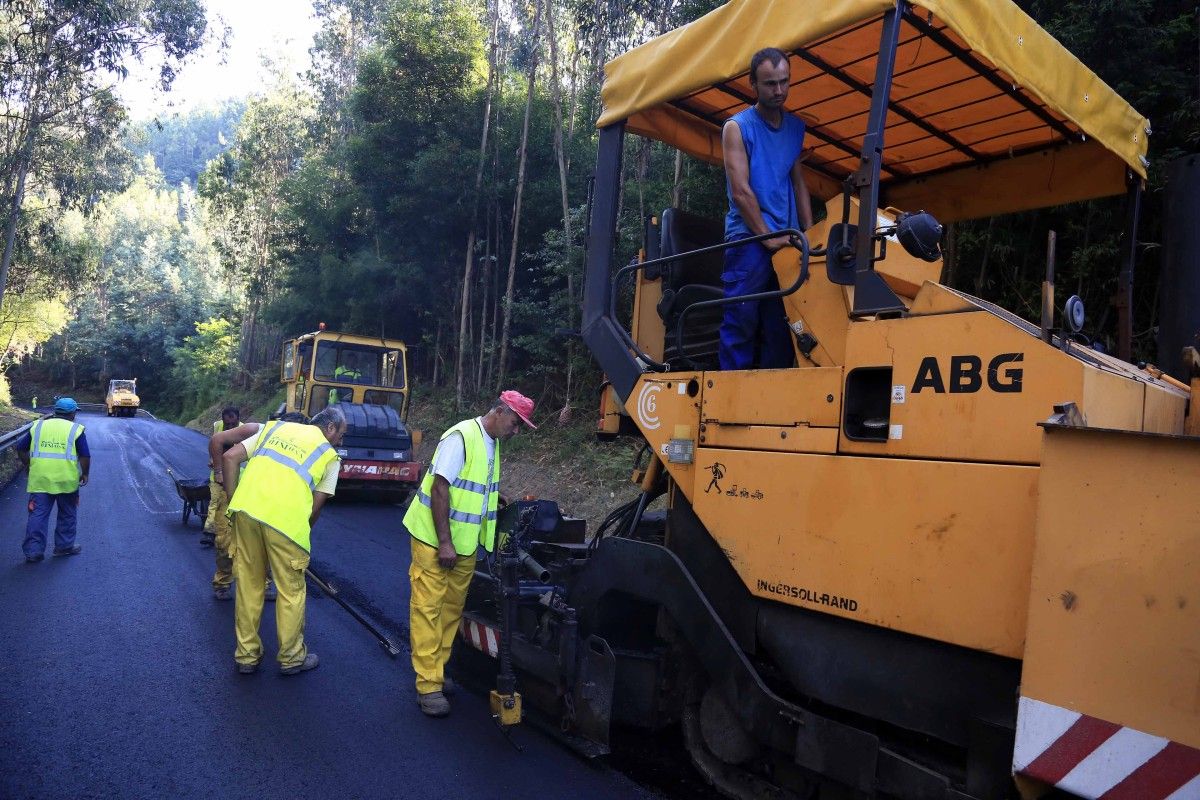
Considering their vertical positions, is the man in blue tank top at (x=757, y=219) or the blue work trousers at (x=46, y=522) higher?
the man in blue tank top at (x=757, y=219)

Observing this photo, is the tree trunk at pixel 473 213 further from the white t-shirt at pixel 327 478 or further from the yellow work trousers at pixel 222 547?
the white t-shirt at pixel 327 478

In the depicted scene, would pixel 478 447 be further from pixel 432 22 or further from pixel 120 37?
pixel 120 37

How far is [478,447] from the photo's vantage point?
419 cm

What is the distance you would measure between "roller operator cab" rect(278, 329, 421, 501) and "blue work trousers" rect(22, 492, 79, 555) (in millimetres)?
4017

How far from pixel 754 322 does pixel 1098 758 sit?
1.80 meters

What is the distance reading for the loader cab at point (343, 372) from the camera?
1379cm

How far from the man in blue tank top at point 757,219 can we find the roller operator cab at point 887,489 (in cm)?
14

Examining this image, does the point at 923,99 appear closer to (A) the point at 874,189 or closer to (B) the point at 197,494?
(A) the point at 874,189

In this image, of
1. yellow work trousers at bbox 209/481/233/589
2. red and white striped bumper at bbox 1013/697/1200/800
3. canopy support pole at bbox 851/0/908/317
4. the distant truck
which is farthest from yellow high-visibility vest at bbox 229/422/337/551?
the distant truck

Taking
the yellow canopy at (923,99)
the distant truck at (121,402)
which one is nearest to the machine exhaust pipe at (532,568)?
the yellow canopy at (923,99)

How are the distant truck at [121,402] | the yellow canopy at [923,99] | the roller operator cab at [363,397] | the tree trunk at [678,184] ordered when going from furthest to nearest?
the distant truck at [121,402] < the roller operator cab at [363,397] < the tree trunk at [678,184] < the yellow canopy at [923,99]

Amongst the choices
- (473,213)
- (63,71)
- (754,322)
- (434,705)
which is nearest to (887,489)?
(754,322)

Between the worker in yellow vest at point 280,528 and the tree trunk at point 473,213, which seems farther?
the tree trunk at point 473,213

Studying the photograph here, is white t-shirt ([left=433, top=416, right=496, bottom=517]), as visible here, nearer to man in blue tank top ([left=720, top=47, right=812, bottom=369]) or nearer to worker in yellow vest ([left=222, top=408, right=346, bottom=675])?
worker in yellow vest ([left=222, top=408, right=346, bottom=675])
